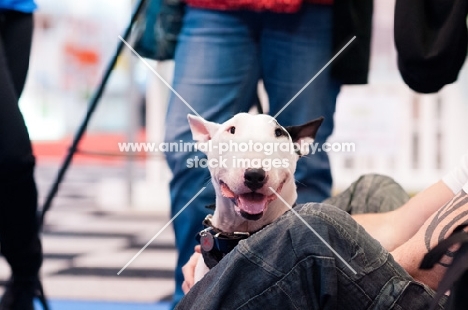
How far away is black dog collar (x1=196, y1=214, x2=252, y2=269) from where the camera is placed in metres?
1.06

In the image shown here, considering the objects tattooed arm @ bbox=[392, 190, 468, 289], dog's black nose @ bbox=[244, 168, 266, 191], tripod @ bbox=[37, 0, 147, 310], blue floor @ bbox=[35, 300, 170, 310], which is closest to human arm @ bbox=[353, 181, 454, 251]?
tattooed arm @ bbox=[392, 190, 468, 289]

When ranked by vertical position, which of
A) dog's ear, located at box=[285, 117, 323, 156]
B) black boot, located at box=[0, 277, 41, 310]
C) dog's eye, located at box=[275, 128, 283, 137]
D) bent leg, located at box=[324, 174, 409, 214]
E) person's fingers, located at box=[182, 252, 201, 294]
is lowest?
black boot, located at box=[0, 277, 41, 310]

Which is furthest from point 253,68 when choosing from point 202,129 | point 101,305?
point 101,305

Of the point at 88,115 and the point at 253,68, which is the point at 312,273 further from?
the point at 88,115

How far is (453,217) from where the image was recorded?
1027 millimetres

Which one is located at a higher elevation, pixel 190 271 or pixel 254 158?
pixel 254 158

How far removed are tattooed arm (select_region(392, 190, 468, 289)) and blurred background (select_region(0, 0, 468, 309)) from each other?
0.36 metres

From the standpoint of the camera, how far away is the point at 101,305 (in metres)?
2.09

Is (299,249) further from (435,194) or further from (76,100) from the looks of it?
(76,100)

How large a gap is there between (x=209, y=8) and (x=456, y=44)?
413 mm

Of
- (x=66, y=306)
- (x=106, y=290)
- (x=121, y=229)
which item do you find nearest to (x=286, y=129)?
(x=66, y=306)

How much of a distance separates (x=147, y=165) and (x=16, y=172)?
2.91 metres

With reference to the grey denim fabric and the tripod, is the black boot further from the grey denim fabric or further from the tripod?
the grey denim fabric

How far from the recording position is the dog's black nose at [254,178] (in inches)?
36.3
